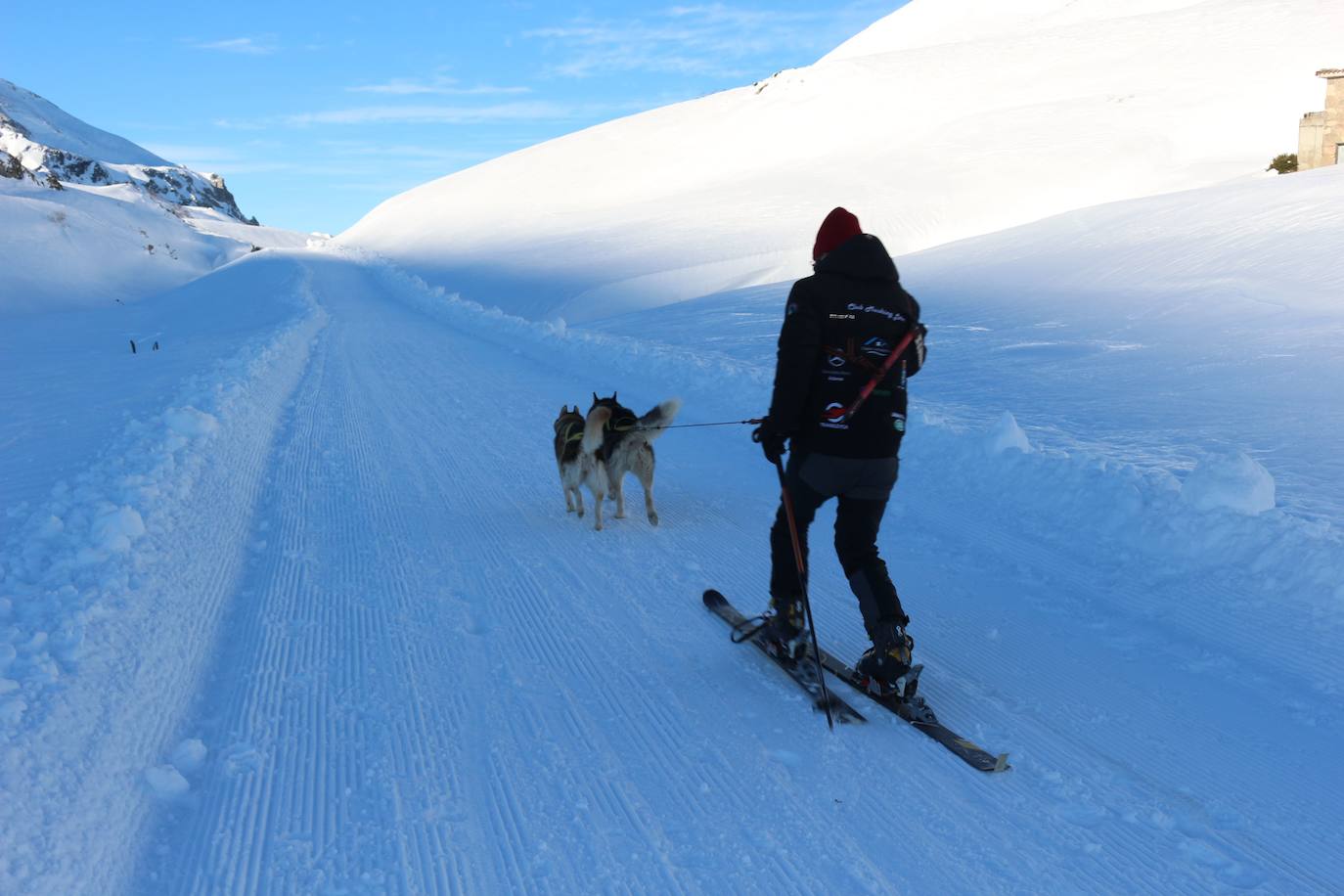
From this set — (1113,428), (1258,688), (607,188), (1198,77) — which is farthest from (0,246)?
(1198,77)

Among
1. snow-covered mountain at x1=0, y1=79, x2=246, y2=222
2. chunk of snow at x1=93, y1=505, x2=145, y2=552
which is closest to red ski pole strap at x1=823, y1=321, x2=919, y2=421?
chunk of snow at x1=93, y1=505, x2=145, y2=552

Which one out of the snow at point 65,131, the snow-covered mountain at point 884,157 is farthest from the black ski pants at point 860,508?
the snow at point 65,131

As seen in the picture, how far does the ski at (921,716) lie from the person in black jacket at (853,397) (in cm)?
7

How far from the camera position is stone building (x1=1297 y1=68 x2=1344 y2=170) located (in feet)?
79.4

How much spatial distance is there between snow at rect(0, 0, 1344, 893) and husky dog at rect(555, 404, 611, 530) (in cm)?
32

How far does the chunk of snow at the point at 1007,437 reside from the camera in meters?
7.10

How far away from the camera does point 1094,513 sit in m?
5.91

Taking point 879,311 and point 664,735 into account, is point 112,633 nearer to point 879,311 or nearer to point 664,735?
point 664,735

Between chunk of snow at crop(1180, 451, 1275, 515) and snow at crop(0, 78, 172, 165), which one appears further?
snow at crop(0, 78, 172, 165)

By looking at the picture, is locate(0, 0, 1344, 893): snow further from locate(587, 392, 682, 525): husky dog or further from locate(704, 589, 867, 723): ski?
locate(587, 392, 682, 525): husky dog

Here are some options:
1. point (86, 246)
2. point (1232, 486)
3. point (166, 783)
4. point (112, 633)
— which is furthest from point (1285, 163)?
point (86, 246)

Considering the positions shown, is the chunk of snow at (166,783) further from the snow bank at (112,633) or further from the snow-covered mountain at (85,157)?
the snow-covered mountain at (85,157)

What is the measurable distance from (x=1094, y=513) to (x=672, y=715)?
11.3 ft

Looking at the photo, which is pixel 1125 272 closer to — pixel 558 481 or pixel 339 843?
pixel 558 481
